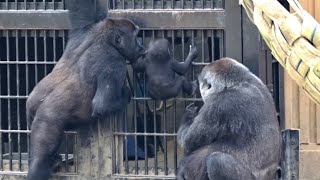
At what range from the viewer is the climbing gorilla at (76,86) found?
5938mm

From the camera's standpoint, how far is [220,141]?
5.50 metres

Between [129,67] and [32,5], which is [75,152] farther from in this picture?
[32,5]

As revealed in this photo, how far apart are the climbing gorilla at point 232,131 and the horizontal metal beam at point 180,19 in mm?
333

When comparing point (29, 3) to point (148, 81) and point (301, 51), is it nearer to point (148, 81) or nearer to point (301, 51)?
point (148, 81)

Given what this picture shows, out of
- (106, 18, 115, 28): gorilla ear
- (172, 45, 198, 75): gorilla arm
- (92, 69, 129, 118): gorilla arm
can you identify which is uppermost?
(106, 18, 115, 28): gorilla ear

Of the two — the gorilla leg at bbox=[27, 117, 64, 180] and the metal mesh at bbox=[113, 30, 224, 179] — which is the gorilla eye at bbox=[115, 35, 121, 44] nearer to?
the metal mesh at bbox=[113, 30, 224, 179]

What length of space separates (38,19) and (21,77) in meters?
0.47

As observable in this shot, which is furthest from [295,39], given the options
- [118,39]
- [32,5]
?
[32,5]

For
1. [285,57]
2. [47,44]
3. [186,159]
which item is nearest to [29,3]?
[47,44]

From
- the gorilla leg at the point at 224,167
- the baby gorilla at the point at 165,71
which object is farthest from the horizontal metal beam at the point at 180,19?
the gorilla leg at the point at 224,167

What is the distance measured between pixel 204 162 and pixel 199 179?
110mm

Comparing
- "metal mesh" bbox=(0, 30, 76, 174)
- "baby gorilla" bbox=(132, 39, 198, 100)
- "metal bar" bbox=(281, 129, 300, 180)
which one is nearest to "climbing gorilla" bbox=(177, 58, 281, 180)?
"metal bar" bbox=(281, 129, 300, 180)

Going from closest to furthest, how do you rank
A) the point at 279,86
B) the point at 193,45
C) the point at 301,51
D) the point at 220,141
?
the point at 301,51
the point at 220,141
the point at 193,45
the point at 279,86

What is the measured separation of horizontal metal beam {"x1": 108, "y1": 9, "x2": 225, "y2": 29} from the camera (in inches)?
230
